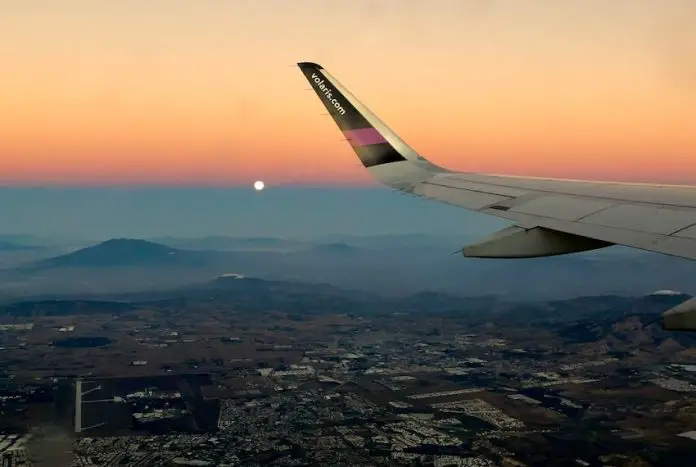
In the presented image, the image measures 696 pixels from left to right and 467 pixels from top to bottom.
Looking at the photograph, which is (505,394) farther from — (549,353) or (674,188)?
(674,188)

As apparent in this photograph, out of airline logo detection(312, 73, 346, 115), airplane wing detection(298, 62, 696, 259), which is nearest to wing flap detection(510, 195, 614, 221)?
airplane wing detection(298, 62, 696, 259)

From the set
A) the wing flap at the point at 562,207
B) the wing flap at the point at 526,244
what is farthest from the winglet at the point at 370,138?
the wing flap at the point at 526,244

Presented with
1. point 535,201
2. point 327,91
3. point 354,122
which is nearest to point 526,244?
point 535,201

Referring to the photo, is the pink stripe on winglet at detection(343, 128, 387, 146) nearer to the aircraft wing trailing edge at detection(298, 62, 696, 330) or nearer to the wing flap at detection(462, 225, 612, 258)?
the aircraft wing trailing edge at detection(298, 62, 696, 330)

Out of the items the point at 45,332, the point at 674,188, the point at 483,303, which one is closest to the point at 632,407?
the point at 674,188

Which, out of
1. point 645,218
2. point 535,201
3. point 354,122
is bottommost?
point 645,218

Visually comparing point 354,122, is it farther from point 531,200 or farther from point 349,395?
point 349,395
